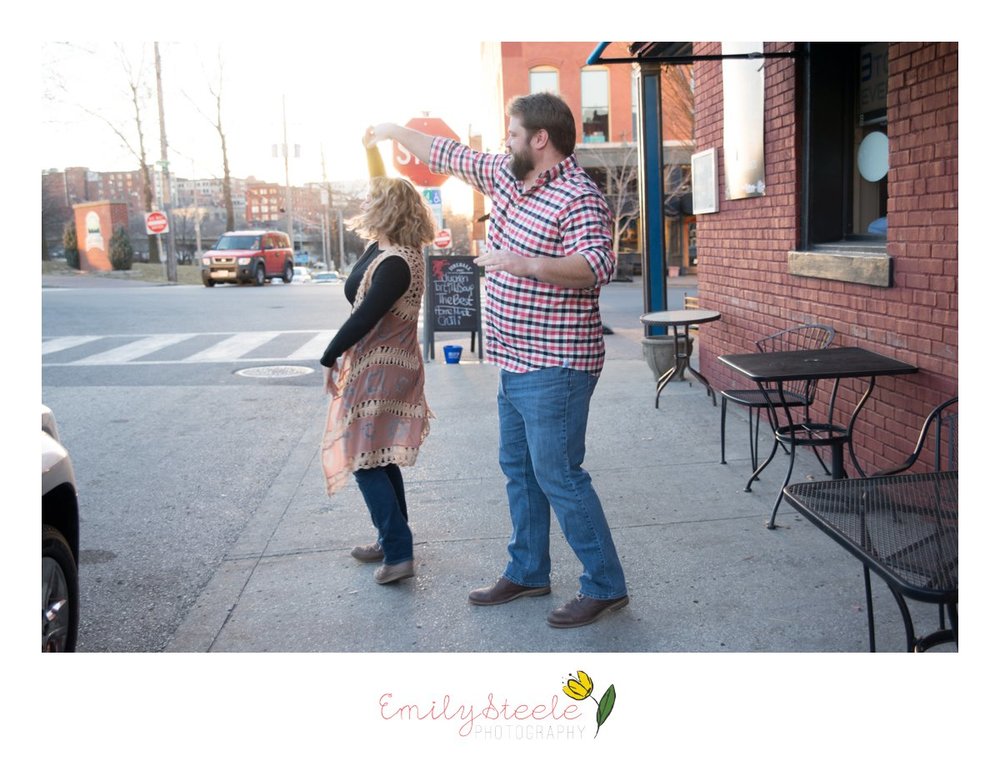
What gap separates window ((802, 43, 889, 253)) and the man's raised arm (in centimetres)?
306

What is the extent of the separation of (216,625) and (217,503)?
1855mm

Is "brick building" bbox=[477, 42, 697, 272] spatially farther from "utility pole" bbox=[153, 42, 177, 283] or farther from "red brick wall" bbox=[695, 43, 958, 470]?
"red brick wall" bbox=[695, 43, 958, 470]

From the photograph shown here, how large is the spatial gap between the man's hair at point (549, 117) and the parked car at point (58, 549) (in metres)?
1.87

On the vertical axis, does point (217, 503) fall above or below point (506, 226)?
below

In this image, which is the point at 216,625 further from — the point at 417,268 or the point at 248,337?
the point at 248,337

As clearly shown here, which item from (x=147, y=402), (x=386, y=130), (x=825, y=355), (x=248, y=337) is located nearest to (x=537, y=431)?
(x=386, y=130)

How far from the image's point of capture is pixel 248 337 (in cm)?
1413

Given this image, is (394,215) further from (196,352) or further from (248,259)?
(248,259)

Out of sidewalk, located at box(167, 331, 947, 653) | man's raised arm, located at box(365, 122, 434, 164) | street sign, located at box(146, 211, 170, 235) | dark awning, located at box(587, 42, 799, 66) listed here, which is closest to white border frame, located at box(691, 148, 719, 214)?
dark awning, located at box(587, 42, 799, 66)

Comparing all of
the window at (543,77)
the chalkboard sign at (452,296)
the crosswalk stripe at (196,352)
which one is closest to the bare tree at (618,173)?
the window at (543,77)

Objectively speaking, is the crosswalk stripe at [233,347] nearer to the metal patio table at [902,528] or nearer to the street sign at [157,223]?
the metal patio table at [902,528]

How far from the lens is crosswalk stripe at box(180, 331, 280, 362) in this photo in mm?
11828
